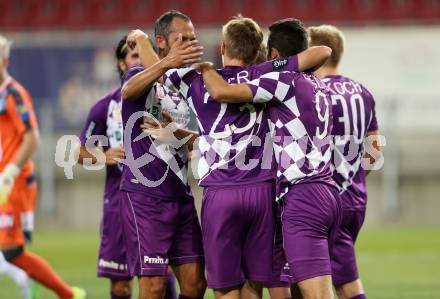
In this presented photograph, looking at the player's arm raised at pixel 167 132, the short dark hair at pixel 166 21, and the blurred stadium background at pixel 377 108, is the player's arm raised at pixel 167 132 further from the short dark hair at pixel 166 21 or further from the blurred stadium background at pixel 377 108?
the blurred stadium background at pixel 377 108

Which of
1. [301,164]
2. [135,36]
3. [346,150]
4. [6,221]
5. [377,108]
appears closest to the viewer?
[301,164]

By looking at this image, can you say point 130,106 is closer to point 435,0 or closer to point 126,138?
point 126,138

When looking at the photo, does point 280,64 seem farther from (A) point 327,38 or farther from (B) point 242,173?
(A) point 327,38

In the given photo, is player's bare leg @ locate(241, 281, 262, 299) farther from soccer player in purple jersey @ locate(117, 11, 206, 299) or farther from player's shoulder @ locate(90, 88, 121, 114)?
player's shoulder @ locate(90, 88, 121, 114)

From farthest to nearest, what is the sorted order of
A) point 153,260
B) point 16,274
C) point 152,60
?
point 16,274, point 153,260, point 152,60

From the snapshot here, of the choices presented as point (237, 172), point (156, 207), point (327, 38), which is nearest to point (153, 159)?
point (156, 207)

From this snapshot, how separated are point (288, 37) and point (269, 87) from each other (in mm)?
416

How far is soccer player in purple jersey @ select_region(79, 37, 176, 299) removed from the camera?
7.24m

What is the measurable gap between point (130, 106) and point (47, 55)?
11177mm

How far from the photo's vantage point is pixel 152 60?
586 cm

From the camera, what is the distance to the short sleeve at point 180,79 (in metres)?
5.78

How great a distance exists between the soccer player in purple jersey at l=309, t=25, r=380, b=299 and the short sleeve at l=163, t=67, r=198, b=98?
3.86ft

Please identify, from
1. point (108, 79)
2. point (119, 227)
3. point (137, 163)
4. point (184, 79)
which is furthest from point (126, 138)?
point (108, 79)

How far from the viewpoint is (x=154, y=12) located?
1942 cm
